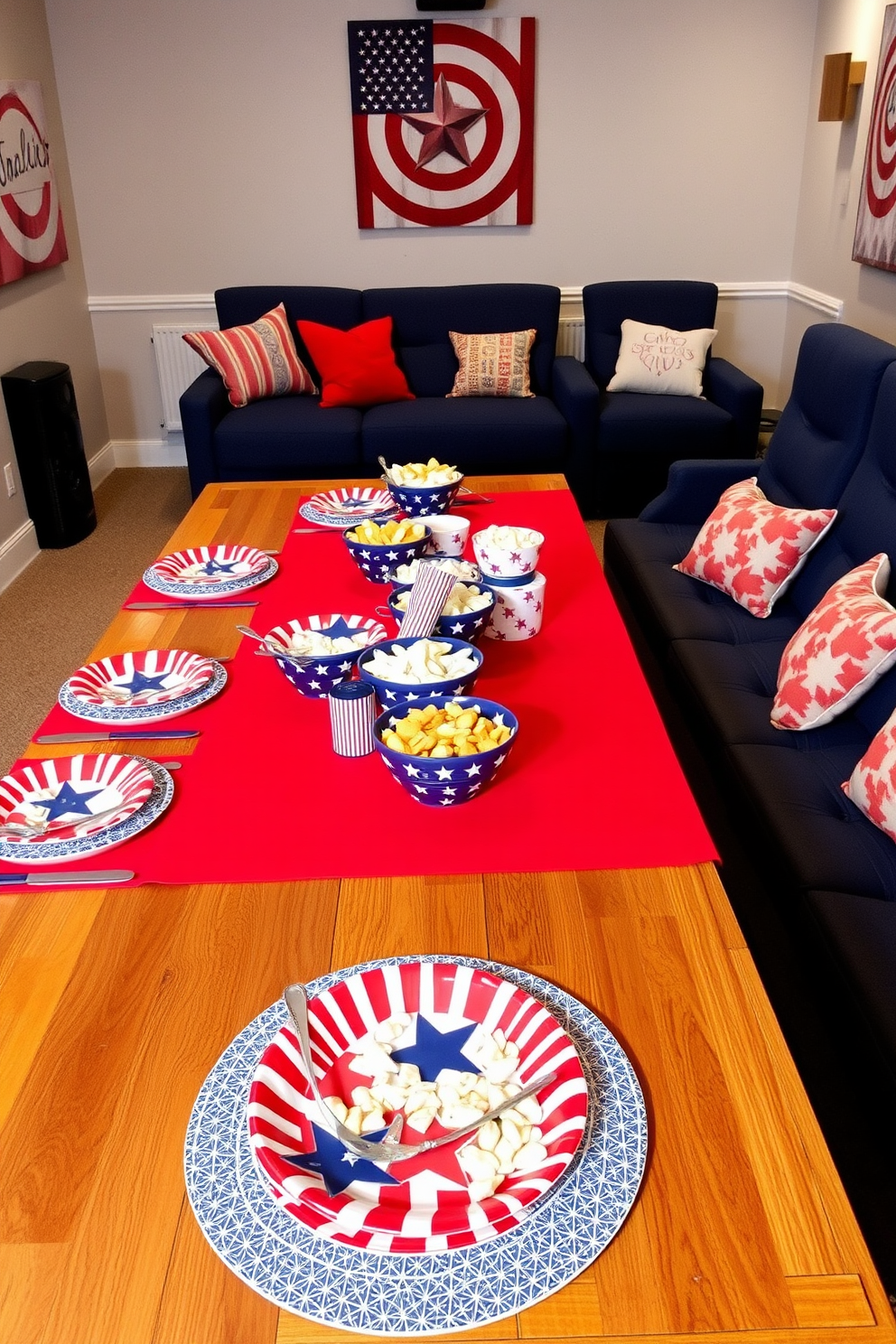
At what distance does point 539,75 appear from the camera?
4742mm

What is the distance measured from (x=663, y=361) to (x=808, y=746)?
2781 millimetres

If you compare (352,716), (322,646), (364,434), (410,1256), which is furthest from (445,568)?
(364,434)

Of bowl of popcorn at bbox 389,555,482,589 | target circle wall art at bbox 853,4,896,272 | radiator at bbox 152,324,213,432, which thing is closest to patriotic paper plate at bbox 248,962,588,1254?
bowl of popcorn at bbox 389,555,482,589

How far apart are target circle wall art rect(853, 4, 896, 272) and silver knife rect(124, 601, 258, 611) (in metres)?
2.96

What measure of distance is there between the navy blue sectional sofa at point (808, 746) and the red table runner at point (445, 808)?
385 millimetres

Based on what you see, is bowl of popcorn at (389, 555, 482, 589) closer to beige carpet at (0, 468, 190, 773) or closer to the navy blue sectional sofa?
the navy blue sectional sofa

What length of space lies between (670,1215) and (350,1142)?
0.84 feet

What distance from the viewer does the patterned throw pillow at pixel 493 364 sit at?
4.55 m

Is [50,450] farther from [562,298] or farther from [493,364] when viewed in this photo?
[562,298]

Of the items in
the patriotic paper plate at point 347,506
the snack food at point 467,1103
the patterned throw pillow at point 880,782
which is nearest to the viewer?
the snack food at point 467,1103

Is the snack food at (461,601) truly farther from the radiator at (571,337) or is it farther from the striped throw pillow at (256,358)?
the radiator at (571,337)

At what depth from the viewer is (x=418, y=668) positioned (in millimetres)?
1516

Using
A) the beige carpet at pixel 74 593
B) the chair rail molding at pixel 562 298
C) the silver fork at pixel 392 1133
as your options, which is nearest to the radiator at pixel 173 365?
the chair rail molding at pixel 562 298

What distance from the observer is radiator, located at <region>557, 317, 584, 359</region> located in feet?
16.7
